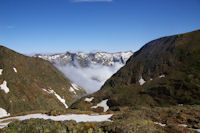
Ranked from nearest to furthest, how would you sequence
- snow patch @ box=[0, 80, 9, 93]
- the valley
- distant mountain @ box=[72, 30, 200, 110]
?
the valley < distant mountain @ box=[72, 30, 200, 110] < snow patch @ box=[0, 80, 9, 93]

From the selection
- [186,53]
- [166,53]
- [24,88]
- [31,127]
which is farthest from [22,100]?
[31,127]

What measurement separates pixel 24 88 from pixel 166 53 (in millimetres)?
158377

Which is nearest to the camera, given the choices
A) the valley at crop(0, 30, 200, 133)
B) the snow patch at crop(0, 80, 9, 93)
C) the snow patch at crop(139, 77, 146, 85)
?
the valley at crop(0, 30, 200, 133)

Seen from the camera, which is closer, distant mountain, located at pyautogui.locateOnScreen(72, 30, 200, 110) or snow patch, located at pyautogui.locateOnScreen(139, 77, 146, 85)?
distant mountain, located at pyautogui.locateOnScreen(72, 30, 200, 110)

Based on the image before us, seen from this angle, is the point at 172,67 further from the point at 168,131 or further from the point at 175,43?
the point at 168,131

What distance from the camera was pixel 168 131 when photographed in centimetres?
1767

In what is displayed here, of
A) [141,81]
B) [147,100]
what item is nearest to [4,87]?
[141,81]

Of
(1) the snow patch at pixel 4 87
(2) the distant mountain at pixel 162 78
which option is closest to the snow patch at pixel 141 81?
(2) the distant mountain at pixel 162 78

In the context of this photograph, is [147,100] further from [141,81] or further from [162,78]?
[141,81]

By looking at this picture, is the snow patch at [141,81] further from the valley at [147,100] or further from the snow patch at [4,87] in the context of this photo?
the snow patch at [4,87]

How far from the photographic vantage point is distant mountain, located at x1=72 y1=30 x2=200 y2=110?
66312mm

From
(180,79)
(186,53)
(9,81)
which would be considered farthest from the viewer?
(9,81)

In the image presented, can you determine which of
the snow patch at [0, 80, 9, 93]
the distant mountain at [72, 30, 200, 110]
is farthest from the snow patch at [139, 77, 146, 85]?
the snow patch at [0, 80, 9, 93]

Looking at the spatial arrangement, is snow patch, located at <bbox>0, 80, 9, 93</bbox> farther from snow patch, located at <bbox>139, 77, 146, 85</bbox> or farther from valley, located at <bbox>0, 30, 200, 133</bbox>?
snow patch, located at <bbox>139, 77, 146, 85</bbox>
